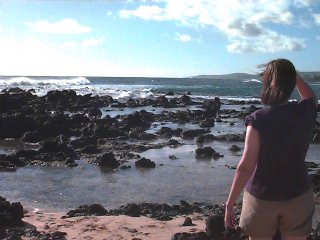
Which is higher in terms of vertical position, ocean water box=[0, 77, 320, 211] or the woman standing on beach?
the woman standing on beach

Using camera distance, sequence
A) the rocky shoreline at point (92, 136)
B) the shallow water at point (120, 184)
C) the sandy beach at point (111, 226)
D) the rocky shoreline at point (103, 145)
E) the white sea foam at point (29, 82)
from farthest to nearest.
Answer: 1. the white sea foam at point (29, 82)
2. the rocky shoreline at point (92, 136)
3. the shallow water at point (120, 184)
4. the rocky shoreline at point (103, 145)
5. the sandy beach at point (111, 226)

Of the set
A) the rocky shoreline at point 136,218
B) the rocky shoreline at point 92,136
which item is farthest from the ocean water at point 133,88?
the rocky shoreline at point 136,218

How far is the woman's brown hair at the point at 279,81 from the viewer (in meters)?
3.26

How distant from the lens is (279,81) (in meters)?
3.26

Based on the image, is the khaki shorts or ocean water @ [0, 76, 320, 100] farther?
ocean water @ [0, 76, 320, 100]

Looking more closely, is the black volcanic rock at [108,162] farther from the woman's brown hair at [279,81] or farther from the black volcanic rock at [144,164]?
the woman's brown hair at [279,81]

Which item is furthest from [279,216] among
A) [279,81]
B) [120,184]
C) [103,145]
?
[103,145]

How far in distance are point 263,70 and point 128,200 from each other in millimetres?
6124

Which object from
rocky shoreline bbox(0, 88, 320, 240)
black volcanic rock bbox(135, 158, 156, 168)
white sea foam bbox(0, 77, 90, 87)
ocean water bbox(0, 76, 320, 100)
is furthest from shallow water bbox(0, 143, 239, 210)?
Answer: white sea foam bbox(0, 77, 90, 87)

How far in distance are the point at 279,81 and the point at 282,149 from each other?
491mm

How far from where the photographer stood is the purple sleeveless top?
323 cm

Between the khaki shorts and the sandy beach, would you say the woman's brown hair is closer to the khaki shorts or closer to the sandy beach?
the khaki shorts

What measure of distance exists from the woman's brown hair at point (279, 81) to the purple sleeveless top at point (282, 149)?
0.07m

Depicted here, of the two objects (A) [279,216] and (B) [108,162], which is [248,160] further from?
(B) [108,162]
